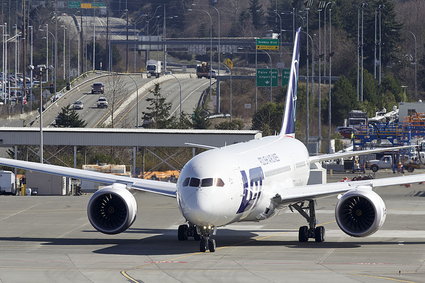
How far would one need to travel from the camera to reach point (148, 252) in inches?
1531

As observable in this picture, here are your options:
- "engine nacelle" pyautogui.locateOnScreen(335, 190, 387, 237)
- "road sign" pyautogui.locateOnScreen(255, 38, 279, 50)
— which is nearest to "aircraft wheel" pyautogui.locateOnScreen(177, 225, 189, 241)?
"engine nacelle" pyautogui.locateOnScreen(335, 190, 387, 237)

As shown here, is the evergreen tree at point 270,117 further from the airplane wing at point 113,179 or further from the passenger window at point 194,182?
the passenger window at point 194,182

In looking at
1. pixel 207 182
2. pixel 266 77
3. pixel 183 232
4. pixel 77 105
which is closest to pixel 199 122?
Answer: pixel 266 77

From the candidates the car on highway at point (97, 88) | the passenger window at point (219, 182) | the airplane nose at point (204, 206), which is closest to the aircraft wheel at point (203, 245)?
the airplane nose at point (204, 206)

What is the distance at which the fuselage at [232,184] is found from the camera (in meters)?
36.2

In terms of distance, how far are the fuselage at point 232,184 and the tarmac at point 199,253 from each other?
4.86ft

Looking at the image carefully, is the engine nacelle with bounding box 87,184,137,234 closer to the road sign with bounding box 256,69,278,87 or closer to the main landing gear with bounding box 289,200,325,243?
the main landing gear with bounding box 289,200,325,243

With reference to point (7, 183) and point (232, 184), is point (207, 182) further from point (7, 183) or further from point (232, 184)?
point (7, 183)

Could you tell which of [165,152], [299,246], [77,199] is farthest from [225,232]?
[165,152]

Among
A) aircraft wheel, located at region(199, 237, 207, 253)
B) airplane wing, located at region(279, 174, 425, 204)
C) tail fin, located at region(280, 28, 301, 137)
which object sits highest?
tail fin, located at region(280, 28, 301, 137)

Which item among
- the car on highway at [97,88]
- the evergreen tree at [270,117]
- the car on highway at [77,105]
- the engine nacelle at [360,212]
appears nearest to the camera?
the engine nacelle at [360,212]

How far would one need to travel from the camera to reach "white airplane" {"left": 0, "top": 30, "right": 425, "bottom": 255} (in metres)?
36.5

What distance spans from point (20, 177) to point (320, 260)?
49992 millimetres

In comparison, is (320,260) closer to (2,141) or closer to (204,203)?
(204,203)
